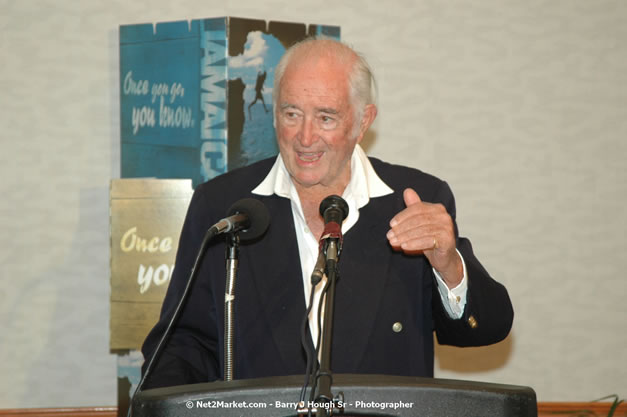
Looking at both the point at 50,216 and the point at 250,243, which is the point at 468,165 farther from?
the point at 50,216

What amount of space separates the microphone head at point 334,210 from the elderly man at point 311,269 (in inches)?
21.0

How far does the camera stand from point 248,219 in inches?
57.5

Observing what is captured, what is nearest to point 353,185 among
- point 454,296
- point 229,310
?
point 454,296

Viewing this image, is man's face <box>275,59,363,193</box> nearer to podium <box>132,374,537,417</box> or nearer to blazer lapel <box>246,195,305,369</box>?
blazer lapel <box>246,195,305,369</box>

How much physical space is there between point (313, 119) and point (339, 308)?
54 cm

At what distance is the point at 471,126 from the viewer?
350cm

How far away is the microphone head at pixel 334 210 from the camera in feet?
4.38

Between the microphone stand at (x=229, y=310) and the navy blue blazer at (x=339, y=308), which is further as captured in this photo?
the navy blue blazer at (x=339, y=308)

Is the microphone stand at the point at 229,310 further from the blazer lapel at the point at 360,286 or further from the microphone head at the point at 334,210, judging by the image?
the blazer lapel at the point at 360,286

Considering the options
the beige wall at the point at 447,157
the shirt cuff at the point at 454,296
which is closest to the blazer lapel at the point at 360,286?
the shirt cuff at the point at 454,296

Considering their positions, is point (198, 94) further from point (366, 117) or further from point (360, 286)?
point (360, 286)

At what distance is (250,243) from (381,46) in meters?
1.69

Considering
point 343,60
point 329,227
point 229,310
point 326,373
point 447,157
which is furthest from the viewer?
point 447,157

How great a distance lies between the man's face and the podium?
1.06 metres
